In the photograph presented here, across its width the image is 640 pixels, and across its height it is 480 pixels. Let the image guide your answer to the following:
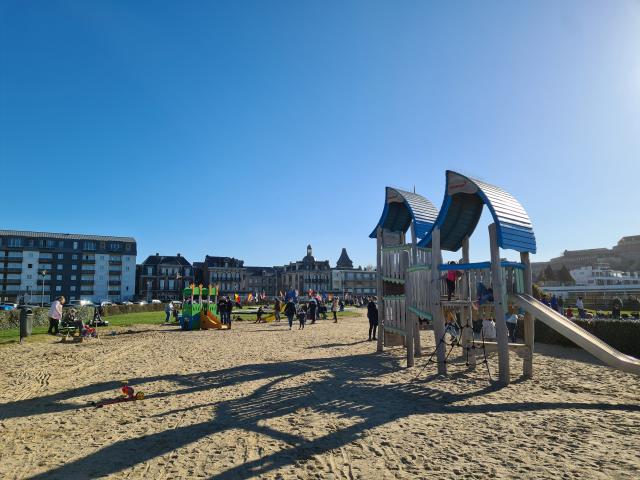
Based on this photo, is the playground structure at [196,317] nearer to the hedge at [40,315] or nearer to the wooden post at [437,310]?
the hedge at [40,315]

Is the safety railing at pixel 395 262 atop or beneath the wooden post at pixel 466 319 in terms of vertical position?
atop

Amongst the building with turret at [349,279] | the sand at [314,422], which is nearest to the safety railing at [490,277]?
the sand at [314,422]

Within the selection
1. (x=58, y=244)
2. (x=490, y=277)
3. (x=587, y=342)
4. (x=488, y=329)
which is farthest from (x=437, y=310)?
(x=58, y=244)

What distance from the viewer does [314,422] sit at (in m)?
7.27

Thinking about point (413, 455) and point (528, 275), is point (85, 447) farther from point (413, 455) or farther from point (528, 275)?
point (528, 275)

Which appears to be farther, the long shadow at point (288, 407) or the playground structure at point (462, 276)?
the playground structure at point (462, 276)

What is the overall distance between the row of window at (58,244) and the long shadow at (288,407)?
4312 inches

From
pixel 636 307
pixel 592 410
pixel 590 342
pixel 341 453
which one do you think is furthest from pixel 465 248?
pixel 636 307

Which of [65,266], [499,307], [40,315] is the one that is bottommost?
[40,315]

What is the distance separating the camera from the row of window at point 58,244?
10062cm

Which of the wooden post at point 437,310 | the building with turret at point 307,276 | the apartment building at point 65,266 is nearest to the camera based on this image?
the wooden post at point 437,310

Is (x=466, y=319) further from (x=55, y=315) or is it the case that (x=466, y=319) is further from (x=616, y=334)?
(x=55, y=315)

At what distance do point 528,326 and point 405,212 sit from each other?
276 inches

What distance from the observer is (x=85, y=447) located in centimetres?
609
